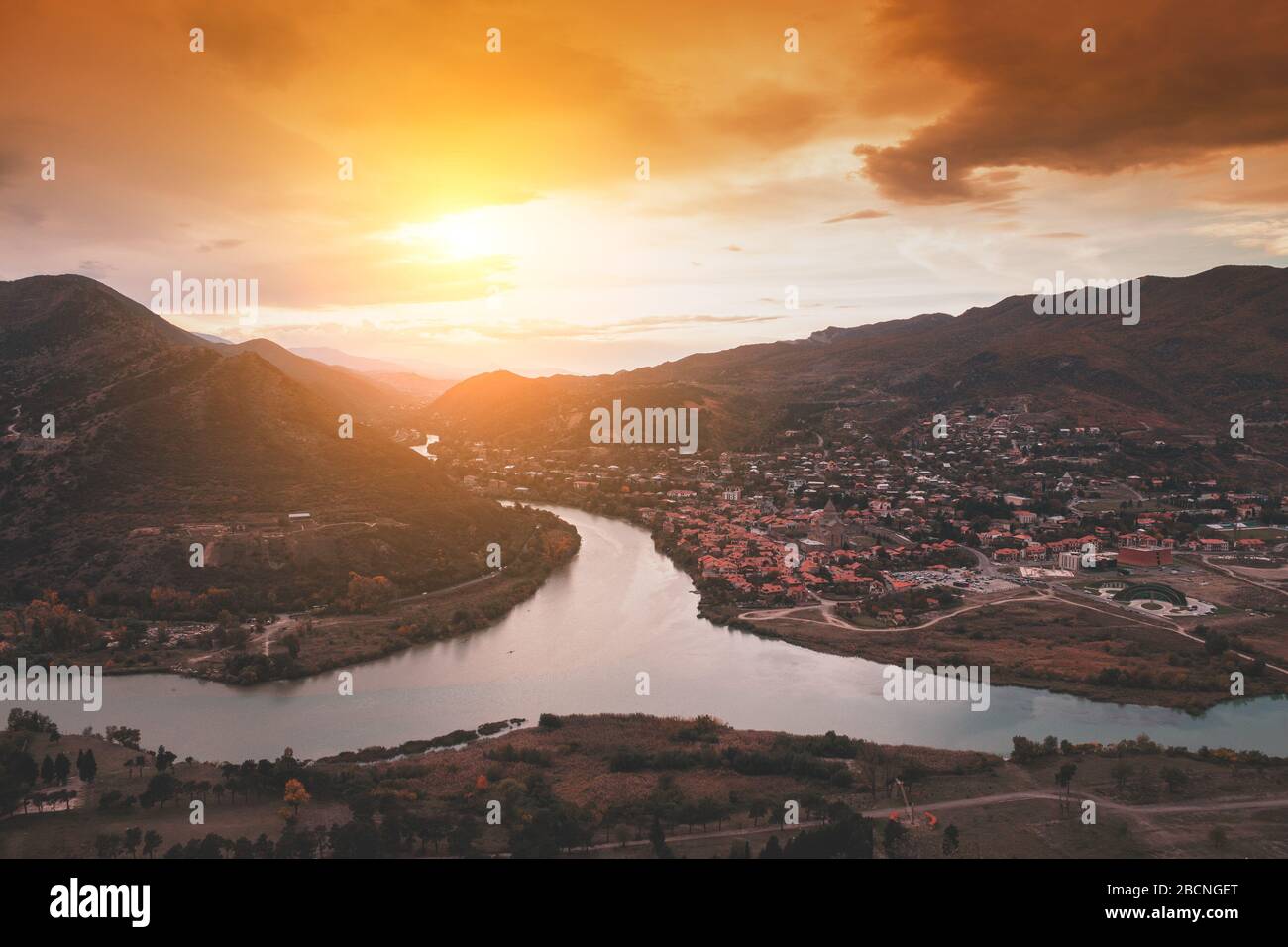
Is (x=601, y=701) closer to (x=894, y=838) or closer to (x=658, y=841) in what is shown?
(x=658, y=841)

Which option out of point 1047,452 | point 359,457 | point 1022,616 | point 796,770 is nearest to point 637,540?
point 359,457

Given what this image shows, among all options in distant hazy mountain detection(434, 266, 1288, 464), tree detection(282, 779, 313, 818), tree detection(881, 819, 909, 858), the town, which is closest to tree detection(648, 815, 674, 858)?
tree detection(881, 819, 909, 858)

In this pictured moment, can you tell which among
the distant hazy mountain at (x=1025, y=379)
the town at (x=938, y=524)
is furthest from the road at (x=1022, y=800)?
the distant hazy mountain at (x=1025, y=379)

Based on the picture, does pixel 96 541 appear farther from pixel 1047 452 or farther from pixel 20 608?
pixel 1047 452

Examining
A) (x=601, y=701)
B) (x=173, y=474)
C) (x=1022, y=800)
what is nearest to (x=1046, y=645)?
(x=1022, y=800)

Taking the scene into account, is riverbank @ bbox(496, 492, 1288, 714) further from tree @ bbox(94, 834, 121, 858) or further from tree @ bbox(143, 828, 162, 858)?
tree @ bbox(94, 834, 121, 858)

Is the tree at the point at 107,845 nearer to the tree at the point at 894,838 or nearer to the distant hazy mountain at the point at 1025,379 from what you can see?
the tree at the point at 894,838

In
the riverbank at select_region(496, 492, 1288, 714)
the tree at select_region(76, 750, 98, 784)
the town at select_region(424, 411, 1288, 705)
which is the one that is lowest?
the tree at select_region(76, 750, 98, 784)
